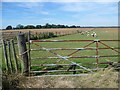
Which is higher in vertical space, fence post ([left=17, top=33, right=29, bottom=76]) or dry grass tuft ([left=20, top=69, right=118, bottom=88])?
fence post ([left=17, top=33, right=29, bottom=76])

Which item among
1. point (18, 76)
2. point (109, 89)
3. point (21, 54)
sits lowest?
point (109, 89)

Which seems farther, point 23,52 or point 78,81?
point 23,52

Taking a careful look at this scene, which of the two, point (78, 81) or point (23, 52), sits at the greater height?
point (23, 52)

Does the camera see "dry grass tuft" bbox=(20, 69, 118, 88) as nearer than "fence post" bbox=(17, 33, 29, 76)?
Yes

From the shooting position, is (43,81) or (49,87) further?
(43,81)

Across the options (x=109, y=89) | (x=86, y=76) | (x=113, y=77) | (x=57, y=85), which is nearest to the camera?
(x=109, y=89)

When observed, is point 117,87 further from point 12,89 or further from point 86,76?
point 12,89

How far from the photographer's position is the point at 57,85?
185 inches

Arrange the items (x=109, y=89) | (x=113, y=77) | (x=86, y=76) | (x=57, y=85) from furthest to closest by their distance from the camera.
A: (x=86, y=76) < (x=113, y=77) < (x=57, y=85) < (x=109, y=89)

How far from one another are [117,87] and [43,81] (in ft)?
8.46

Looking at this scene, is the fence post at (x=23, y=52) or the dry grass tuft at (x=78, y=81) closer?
the dry grass tuft at (x=78, y=81)

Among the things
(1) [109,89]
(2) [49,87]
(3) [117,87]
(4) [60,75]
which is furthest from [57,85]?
(3) [117,87]

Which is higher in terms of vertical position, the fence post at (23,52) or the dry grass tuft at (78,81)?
the fence post at (23,52)

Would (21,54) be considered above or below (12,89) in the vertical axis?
above
